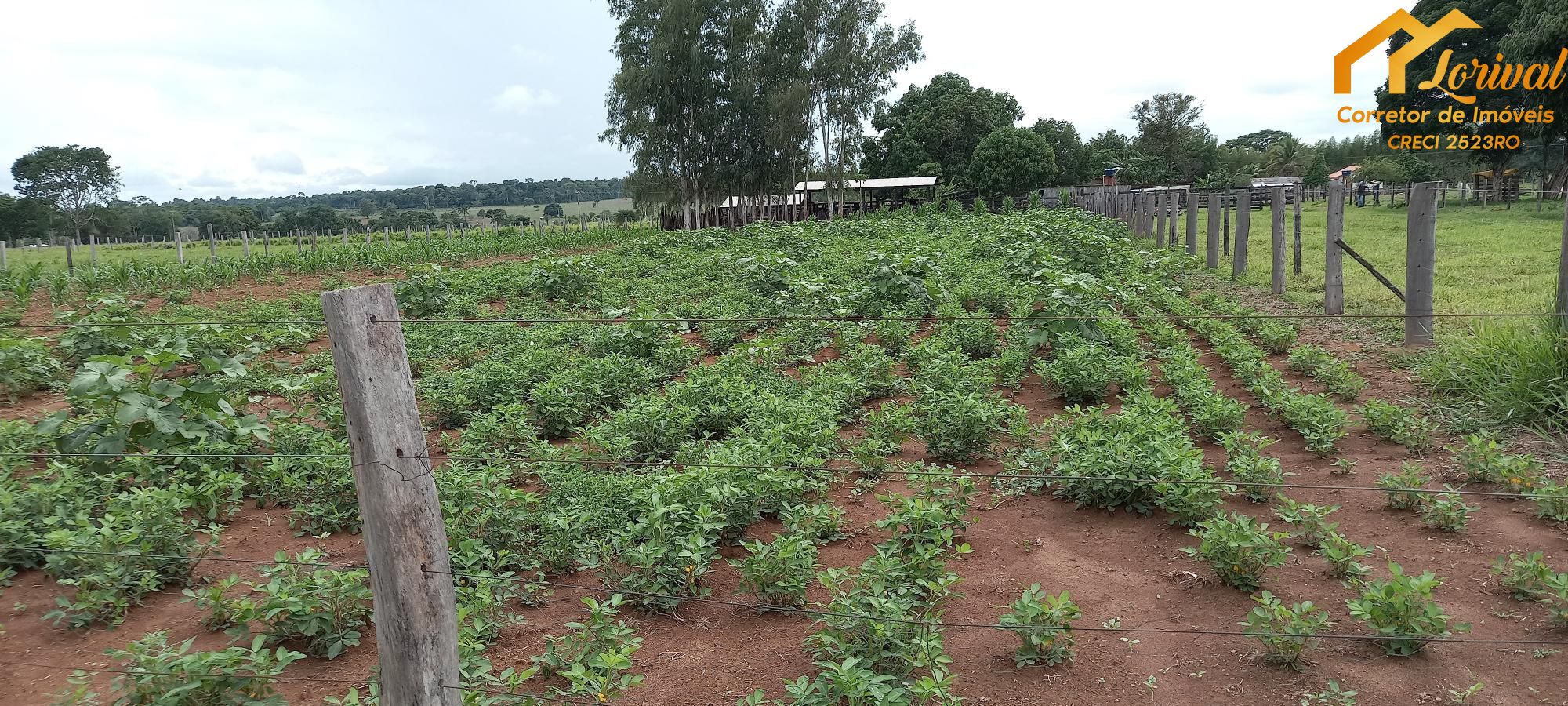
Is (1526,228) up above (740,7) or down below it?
below

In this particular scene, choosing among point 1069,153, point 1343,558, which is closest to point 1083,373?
point 1343,558

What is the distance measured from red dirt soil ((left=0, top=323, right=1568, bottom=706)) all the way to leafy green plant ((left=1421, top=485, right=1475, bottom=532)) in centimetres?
6

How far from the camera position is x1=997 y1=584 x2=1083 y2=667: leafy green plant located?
11.0ft

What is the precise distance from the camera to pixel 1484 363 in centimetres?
637

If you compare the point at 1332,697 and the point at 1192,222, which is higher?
the point at 1192,222

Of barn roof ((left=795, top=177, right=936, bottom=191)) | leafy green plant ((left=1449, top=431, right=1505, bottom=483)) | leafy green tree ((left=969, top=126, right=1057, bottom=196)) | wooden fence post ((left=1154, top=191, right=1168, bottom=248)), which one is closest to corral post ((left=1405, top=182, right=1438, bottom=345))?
leafy green plant ((left=1449, top=431, right=1505, bottom=483))

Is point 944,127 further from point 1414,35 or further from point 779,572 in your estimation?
point 779,572

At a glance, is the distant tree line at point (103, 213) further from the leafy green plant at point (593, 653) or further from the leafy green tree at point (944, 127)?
the leafy green plant at point (593, 653)

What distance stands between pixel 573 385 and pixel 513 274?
932cm

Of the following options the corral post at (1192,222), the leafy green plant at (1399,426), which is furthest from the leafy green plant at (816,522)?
the corral post at (1192,222)

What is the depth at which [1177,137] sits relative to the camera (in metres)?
77.4

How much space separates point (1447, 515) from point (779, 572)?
132 inches

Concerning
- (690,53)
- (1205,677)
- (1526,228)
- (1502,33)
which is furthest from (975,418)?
(1502,33)

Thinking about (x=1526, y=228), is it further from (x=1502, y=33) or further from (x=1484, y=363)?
(x=1484, y=363)
